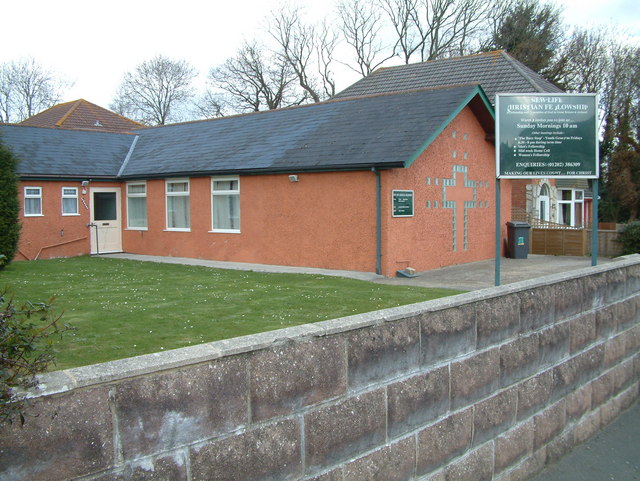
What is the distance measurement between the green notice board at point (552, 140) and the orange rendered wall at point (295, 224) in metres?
5.40

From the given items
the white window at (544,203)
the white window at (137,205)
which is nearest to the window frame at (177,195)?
the white window at (137,205)

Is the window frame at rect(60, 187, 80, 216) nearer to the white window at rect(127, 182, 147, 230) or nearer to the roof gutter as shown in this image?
the roof gutter

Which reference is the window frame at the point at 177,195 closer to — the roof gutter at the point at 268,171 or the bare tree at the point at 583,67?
the roof gutter at the point at 268,171

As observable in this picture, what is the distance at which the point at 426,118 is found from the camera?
52.3ft

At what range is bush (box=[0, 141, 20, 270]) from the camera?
49.8 ft

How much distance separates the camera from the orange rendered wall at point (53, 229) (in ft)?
63.4

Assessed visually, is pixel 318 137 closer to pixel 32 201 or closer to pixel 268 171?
pixel 268 171

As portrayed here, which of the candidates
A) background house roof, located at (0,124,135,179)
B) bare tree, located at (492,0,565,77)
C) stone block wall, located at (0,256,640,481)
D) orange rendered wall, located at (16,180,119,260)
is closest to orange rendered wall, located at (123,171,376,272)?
orange rendered wall, located at (16,180,119,260)

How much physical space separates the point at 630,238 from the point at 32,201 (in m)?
19.3

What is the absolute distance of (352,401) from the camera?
141 inches

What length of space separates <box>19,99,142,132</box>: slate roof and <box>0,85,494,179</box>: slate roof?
Result: 51.0 feet

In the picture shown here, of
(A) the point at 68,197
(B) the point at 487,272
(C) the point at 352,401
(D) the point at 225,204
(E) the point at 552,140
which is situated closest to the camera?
(C) the point at 352,401

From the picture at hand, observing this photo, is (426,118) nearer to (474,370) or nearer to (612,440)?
(612,440)

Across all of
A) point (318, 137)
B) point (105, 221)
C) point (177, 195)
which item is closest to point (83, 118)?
point (105, 221)
